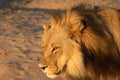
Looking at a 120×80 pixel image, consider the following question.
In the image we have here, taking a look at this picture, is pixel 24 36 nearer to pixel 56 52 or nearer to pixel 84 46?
pixel 56 52

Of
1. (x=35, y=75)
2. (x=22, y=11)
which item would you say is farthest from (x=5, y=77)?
(x=22, y=11)

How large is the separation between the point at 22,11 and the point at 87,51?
26.2ft

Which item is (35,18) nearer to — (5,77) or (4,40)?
(4,40)

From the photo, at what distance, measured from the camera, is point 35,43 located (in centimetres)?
Result: 860

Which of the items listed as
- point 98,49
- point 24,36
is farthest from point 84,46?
point 24,36

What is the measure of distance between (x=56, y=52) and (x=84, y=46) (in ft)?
1.22

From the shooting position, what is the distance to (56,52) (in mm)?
4594

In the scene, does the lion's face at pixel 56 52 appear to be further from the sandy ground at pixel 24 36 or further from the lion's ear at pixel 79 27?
the sandy ground at pixel 24 36

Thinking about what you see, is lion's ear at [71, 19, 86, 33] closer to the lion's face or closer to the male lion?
the male lion

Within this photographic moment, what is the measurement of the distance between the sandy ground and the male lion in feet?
6.69

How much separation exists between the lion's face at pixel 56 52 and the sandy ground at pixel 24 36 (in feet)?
6.57

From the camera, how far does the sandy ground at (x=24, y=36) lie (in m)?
6.88

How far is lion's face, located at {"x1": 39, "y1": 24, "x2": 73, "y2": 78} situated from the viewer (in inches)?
180

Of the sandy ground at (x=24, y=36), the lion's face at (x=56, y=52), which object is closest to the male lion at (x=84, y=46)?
the lion's face at (x=56, y=52)
